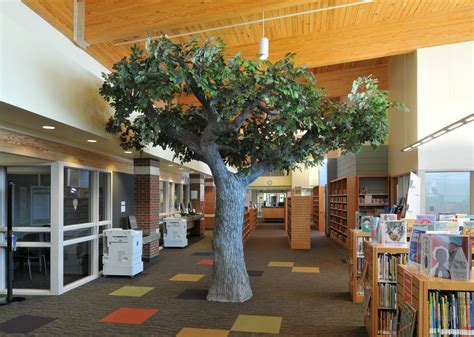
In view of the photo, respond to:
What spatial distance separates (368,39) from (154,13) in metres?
4.79

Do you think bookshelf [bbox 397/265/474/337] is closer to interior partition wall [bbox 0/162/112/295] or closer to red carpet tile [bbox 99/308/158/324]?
red carpet tile [bbox 99/308/158/324]

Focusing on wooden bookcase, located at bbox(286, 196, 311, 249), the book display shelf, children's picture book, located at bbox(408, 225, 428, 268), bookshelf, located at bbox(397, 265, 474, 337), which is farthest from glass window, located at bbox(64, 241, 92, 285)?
the book display shelf

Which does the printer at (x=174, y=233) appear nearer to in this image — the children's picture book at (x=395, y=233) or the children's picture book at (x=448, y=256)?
the children's picture book at (x=395, y=233)

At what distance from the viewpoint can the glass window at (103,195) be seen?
29.4 feet

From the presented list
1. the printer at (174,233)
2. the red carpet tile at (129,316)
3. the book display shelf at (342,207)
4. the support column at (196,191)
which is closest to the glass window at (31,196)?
the red carpet tile at (129,316)

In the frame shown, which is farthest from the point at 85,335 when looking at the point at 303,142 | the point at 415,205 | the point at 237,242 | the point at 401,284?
the point at 415,205

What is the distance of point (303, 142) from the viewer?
266 inches

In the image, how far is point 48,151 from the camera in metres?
6.78

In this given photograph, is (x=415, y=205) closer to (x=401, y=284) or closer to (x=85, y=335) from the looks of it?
(x=401, y=284)

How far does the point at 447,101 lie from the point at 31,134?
9052 mm

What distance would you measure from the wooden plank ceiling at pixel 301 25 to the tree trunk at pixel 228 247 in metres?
2.77

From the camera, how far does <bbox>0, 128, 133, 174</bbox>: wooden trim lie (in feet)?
19.6

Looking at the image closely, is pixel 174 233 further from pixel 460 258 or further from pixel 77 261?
pixel 460 258

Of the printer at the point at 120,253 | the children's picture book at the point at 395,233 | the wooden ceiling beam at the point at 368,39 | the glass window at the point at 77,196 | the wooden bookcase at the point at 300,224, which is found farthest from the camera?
the wooden bookcase at the point at 300,224
